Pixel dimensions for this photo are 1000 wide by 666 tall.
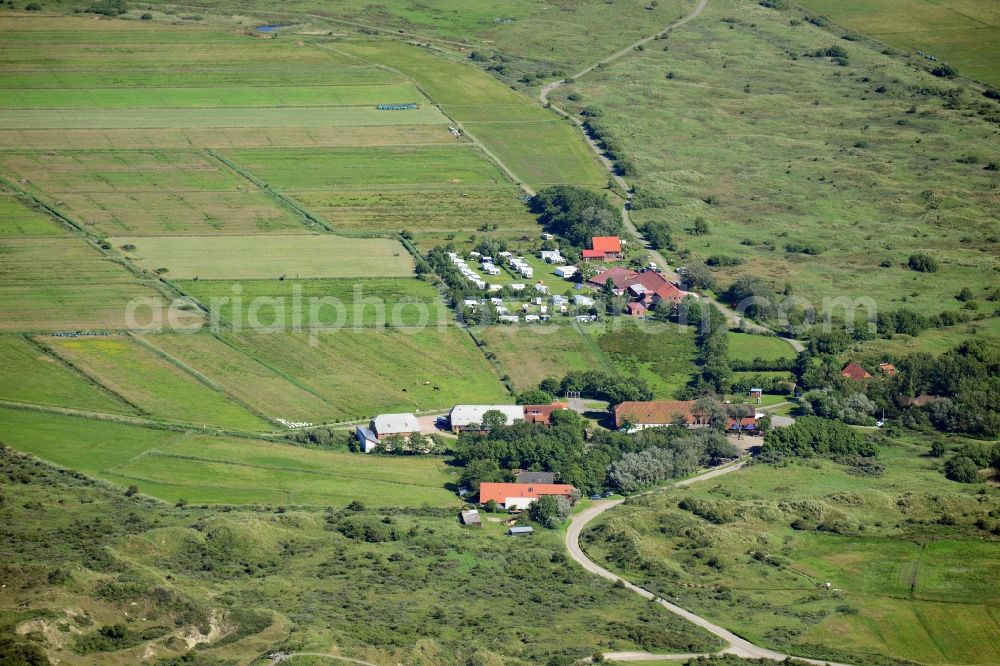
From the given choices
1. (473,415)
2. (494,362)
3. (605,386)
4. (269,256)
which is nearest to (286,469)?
(473,415)

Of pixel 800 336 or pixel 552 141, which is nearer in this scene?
pixel 800 336

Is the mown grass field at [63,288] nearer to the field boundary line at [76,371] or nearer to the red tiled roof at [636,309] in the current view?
the field boundary line at [76,371]

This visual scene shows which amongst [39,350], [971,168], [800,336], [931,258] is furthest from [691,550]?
[971,168]

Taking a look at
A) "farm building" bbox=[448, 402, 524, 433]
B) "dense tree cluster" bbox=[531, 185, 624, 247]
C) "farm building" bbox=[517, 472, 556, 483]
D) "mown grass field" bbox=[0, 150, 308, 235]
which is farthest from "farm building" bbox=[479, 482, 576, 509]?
"mown grass field" bbox=[0, 150, 308, 235]

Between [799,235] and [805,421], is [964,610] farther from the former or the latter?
[799,235]

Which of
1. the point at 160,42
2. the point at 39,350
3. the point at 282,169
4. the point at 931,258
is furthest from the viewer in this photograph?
the point at 160,42

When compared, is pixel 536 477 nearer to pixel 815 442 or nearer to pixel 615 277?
pixel 815 442

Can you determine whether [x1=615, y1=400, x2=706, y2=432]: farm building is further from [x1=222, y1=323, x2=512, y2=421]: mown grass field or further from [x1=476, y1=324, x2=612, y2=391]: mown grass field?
[x1=222, y1=323, x2=512, y2=421]: mown grass field
